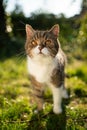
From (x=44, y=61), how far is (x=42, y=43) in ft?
0.94

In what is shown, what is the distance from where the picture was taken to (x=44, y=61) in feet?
14.5

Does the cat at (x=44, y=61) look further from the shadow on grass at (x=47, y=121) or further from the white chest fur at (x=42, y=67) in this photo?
the shadow on grass at (x=47, y=121)

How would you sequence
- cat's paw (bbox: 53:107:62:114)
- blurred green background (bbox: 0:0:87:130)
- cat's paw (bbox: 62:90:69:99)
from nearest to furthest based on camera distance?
blurred green background (bbox: 0:0:87:130)
cat's paw (bbox: 53:107:62:114)
cat's paw (bbox: 62:90:69:99)

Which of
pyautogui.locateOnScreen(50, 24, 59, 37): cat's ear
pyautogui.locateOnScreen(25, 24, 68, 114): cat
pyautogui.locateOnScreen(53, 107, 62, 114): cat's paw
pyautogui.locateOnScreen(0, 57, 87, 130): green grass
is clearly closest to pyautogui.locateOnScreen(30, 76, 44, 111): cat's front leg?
pyautogui.locateOnScreen(25, 24, 68, 114): cat

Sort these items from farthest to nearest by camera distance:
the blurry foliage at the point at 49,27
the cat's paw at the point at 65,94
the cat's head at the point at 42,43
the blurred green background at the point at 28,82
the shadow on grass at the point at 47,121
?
the blurry foliage at the point at 49,27, the cat's paw at the point at 65,94, the blurred green background at the point at 28,82, the shadow on grass at the point at 47,121, the cat's head at the point at 42,43

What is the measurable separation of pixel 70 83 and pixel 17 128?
108 inches

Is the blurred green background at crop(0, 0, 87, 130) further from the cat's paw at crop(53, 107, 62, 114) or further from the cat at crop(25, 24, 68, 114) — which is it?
the cat at crop(25, 24, 68, 114)

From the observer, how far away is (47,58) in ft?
14.4

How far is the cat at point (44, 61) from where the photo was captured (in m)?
4.30

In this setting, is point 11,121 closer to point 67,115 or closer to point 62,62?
point 67,115

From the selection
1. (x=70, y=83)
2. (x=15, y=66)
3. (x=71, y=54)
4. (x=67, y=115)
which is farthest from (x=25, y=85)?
(x=71, y=54)

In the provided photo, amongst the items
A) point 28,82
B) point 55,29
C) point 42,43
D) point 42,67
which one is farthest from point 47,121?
point 28,82

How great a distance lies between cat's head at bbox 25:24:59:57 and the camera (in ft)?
13.9

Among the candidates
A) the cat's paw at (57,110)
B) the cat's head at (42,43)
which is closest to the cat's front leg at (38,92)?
the cat's paw at (57,110)
